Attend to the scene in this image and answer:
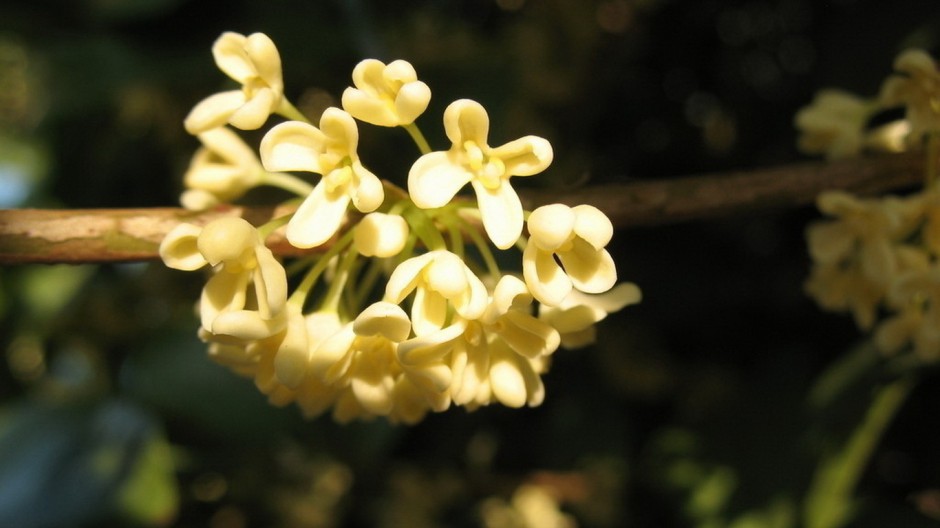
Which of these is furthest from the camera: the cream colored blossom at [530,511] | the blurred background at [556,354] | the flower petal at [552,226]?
the cream colored blossom at [530,511]

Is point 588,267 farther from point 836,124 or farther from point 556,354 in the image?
point 556,354

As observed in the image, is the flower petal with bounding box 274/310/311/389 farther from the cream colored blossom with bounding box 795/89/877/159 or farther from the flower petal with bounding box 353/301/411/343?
the cream colored blossom with bounding box 795/89/877/159

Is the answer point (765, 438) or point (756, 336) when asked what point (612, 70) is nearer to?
point (756, 336)

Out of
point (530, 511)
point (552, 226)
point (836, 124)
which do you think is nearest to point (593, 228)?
point (552, 226)

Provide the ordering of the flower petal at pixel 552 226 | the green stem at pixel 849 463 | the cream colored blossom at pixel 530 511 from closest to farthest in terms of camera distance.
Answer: the flower petal at pixel 552 226, the green stem at pixel 849 463, the cream colored blossom at pixel 530 511

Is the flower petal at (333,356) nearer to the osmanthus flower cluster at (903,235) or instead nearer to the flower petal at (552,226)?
the flower petal at (552,226)

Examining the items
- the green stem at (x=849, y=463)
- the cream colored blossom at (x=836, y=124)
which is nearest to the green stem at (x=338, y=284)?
the cream colored blossom at (x=836, y=124)

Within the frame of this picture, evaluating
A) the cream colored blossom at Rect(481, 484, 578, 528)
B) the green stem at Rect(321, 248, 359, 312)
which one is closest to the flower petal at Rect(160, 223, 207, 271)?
the green stem at Rect(321, 248, 359, 312)
